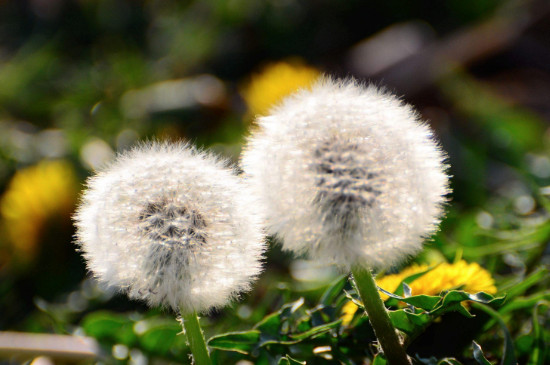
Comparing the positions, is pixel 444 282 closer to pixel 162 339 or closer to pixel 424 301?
pixel 424 301

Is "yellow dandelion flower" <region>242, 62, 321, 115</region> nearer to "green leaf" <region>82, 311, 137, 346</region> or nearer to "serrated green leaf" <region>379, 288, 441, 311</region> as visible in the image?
"green leaf" <region>82, 311, 137, 346</region>

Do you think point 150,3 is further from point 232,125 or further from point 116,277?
point 116,277

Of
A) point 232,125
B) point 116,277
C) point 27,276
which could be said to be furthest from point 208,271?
point 232,125

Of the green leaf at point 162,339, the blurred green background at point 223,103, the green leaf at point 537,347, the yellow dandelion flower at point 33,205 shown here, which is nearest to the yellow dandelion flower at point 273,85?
the blurred green background at point 223,103

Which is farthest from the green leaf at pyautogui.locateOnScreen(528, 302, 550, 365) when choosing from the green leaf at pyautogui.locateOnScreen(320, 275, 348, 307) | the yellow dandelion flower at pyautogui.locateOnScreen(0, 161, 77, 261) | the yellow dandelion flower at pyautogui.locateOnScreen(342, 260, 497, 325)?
the yellow dandelion flower at pyautogui.locateOnScreen(0, 161, 77, 261)

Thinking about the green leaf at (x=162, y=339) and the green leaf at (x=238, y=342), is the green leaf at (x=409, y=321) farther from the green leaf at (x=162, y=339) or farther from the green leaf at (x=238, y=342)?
the green leaf at (x=162, y=339)

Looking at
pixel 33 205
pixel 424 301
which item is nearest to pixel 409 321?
pixel 424 301
